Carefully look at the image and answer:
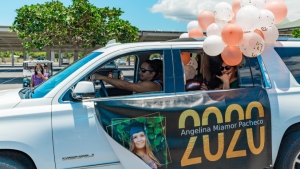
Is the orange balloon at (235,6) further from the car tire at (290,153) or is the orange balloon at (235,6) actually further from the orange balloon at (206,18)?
the car tire at (290,153)

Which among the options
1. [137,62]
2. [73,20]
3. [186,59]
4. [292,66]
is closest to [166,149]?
[186,59]

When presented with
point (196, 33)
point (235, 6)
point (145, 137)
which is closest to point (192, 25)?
→ point (196, 33)

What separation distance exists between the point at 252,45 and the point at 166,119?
142cm

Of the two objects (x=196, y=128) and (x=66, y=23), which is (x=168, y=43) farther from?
(x=66, y=23)

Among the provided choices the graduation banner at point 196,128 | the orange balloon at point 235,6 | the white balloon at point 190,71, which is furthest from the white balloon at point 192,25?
the graduation banner at point 196,128

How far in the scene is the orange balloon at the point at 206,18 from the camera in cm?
454

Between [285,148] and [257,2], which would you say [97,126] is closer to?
[285,148]

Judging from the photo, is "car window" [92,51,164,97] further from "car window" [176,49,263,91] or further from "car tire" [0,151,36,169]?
"car tire" [0,151,36,169]

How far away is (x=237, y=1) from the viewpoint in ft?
13.6

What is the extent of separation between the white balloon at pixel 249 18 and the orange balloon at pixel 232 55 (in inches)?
12.4

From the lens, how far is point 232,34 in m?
3.40

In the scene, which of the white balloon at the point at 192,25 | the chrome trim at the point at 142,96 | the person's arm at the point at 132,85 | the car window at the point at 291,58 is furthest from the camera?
the white balloon at the point at 192,25

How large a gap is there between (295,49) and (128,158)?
2699 millimetres

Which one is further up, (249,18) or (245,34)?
(249,18)
